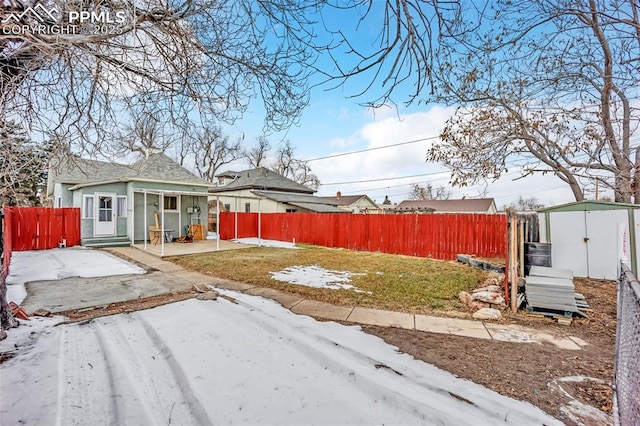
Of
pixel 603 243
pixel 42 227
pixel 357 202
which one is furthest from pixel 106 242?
pixel 357 202

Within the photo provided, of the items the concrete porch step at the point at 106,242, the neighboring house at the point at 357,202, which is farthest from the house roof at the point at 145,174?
the neighboring house at the point at 357,202

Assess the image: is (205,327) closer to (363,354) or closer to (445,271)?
(363,354)

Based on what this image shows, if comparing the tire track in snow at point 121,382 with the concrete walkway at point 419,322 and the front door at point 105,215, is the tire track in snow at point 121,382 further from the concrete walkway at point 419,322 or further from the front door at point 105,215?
the front door at point 105,215

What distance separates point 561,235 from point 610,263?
43.0 inches

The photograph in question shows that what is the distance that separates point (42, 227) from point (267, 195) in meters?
13.4

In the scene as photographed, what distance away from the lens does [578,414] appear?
213cm

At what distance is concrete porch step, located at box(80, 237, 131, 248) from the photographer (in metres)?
11.6

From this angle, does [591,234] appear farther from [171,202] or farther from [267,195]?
[267,195]

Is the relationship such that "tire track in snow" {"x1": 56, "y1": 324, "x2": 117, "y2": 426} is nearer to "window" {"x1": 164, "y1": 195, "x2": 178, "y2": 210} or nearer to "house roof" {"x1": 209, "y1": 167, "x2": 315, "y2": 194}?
"window" {"x1": 164, "y1": 195, "x2": 178, "y2": 210}

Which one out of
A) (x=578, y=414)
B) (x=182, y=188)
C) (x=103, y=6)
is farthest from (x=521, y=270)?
(x=182, y=188)

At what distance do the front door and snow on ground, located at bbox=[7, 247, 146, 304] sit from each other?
192 cm

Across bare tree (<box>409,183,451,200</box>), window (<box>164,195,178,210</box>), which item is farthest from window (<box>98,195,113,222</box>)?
bare tree (<box>409,183,451,200</box>)

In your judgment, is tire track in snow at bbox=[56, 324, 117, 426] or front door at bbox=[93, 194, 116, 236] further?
front door at bbox=[93, 194, 116, 236]

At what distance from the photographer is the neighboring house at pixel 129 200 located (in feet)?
38.1
